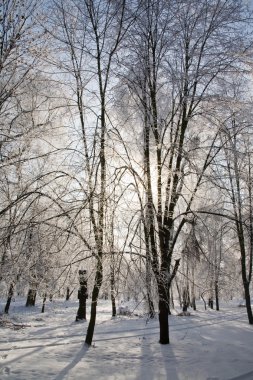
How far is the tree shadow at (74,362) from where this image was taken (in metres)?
6.27

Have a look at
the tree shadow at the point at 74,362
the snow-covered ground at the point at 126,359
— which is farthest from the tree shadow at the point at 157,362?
the tree shadow at the point at 74,362

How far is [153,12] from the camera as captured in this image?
8.49 m

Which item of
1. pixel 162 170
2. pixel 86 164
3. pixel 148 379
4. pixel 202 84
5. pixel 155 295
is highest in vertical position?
pixel 202 84

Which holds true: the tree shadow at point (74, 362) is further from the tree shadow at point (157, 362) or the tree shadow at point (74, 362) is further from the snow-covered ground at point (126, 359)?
the tree shadow at point (157, 362)

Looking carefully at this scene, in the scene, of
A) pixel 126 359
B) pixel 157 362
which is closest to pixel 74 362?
pixel 126 359

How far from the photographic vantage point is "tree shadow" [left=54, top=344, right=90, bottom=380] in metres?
6.27

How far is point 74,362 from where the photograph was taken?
287 inches

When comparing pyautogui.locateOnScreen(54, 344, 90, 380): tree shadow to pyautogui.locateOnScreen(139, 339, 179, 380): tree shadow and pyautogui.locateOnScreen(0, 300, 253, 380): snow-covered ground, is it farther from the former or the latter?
pyautogui.locateOnScreen(139, 339, 179, 380): tree shadow

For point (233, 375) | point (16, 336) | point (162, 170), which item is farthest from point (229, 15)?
point (16, 336)

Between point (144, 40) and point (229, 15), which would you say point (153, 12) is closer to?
point (144, 40)

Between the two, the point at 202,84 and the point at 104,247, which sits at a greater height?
the point at 202,84

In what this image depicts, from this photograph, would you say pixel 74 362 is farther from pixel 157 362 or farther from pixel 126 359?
pixel 157 362

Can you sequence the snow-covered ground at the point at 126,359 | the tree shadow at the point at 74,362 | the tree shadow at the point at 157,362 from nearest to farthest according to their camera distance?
the tree shadow at the point at 74,362, the snow-covered ground at the point at 126,359, the tree shadow at the point at 157,362

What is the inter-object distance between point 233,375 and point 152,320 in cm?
1028
